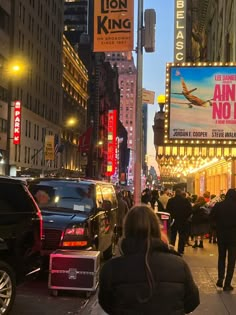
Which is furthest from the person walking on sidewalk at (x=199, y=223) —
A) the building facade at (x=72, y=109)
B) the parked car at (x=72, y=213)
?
the building facade at (x=72, y=109)

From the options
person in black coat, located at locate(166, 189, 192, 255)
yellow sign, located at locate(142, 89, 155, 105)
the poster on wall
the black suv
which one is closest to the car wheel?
the black suv

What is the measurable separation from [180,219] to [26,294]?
650cm

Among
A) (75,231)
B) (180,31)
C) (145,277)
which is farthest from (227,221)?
(180,31)

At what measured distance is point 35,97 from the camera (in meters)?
71.7

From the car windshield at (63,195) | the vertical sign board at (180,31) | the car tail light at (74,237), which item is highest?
the vertical sign board at (180,31)

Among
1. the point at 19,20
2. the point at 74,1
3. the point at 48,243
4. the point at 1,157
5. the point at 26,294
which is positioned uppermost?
the point at 74,1

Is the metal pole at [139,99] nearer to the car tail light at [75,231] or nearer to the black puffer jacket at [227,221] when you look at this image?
A: the car tail light at [75,231]

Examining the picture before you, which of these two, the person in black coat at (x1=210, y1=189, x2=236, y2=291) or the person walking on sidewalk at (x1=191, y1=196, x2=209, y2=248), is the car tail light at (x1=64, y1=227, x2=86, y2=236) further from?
the person walking on sidewalk at (x1=191, y1=196, x2=209, y2=248)

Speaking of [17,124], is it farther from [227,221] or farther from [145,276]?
[145,276]

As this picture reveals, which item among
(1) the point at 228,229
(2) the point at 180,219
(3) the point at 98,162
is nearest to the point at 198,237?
(2) the point at 180,219

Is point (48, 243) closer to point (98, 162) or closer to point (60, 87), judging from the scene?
point (60, 87)

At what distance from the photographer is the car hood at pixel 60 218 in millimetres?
10461

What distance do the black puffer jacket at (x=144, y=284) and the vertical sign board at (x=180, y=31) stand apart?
33.7 metres

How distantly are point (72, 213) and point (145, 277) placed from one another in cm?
803
